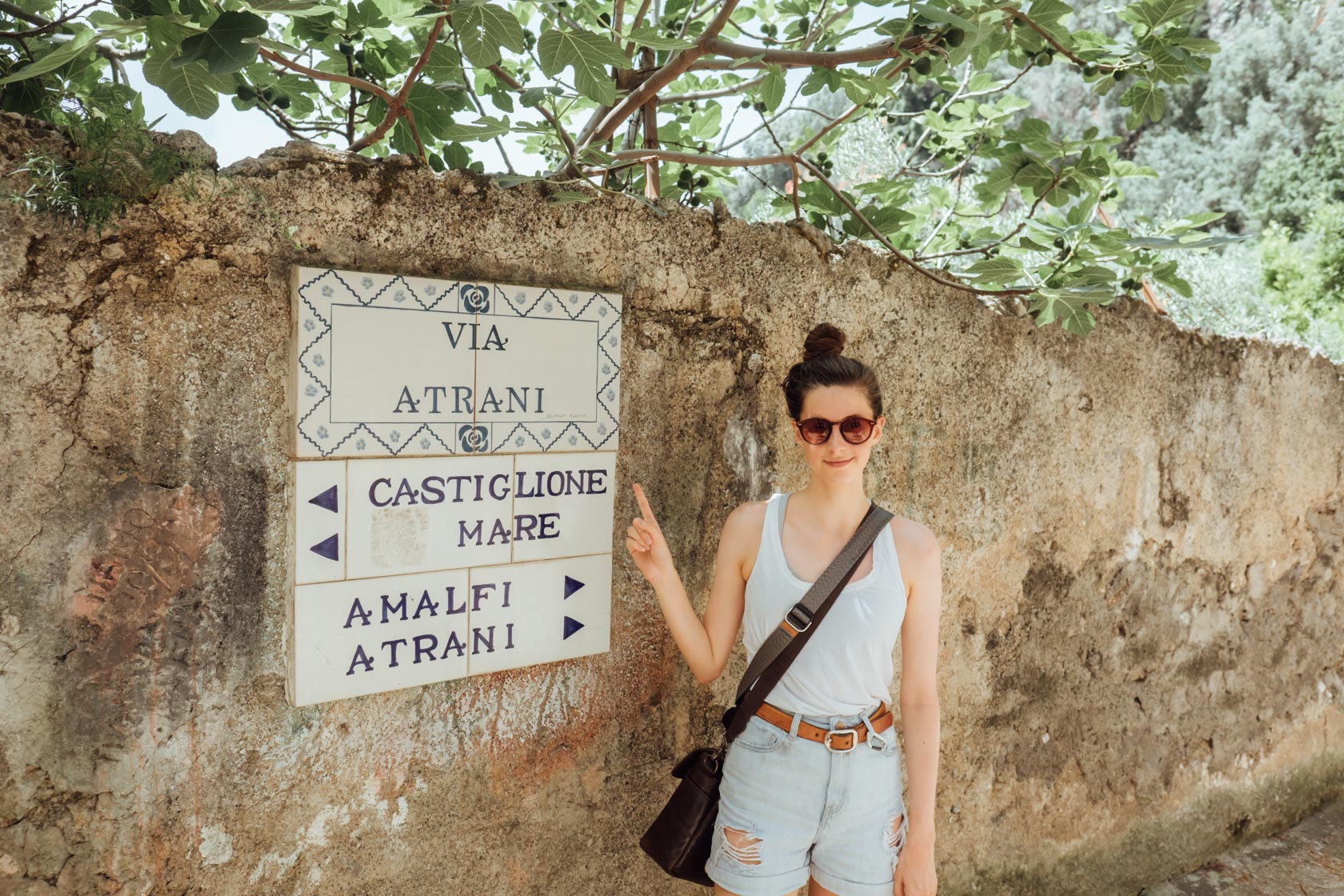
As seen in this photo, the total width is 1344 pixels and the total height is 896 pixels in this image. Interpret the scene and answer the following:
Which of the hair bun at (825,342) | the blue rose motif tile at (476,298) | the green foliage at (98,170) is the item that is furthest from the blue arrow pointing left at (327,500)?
the hair bun at (825,342)

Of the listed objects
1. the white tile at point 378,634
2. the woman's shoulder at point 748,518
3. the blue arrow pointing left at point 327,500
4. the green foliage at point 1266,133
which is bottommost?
the white tile at point 378,634

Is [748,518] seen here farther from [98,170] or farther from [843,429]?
[98,170]

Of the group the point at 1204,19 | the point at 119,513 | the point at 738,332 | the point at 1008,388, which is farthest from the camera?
the point at 1204,19

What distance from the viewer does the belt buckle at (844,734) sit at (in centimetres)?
168

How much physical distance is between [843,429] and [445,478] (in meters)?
0.74

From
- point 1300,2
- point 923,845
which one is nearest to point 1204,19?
point 1300,2

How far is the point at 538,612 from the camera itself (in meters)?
1.84

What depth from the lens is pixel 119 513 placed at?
4.79ft

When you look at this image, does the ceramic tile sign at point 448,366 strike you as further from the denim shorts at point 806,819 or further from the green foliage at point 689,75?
the denim shorts at point 806,819

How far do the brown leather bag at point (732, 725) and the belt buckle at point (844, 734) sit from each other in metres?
0.13

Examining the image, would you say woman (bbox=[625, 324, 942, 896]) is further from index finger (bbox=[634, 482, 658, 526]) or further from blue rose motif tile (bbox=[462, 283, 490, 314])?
blue rose motif tile (bbox=[462, 283, 490, 314])

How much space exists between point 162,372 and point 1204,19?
2402 centimetres

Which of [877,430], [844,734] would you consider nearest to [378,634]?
[844,734]

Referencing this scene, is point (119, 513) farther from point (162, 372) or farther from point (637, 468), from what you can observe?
point (637, 468)
